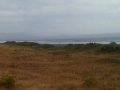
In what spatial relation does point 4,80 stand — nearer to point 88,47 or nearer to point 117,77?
point 117,77

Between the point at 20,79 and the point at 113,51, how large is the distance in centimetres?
2125

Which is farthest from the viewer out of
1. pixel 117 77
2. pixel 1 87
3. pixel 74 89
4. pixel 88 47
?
pixel 88 47

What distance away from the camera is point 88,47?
44.9 metres

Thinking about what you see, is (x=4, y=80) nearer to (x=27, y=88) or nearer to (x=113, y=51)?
(x=27, y=88)

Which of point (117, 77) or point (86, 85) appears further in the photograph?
point (117, 77)

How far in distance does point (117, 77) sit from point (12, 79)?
218 inches

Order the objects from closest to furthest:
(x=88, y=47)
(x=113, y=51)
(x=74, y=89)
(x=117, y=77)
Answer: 1. (x=74, y=89)
2. (x=117, y=77)
3. (x=113, y=51)
4. (x=88, y=47)

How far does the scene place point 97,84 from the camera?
466 inches

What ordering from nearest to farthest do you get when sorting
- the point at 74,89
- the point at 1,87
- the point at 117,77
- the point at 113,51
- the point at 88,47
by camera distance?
the point at 74,89, the point at 1,87, the point at 117,77, the point at 113,51, the point at 88,47

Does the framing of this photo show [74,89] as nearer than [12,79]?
Yes

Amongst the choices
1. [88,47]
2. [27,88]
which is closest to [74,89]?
[27,88]

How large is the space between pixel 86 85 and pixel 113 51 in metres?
22.3

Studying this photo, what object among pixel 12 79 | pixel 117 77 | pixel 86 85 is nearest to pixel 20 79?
pixel 12 79

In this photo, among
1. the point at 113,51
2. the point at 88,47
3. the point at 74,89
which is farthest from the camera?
the point at 88,47
